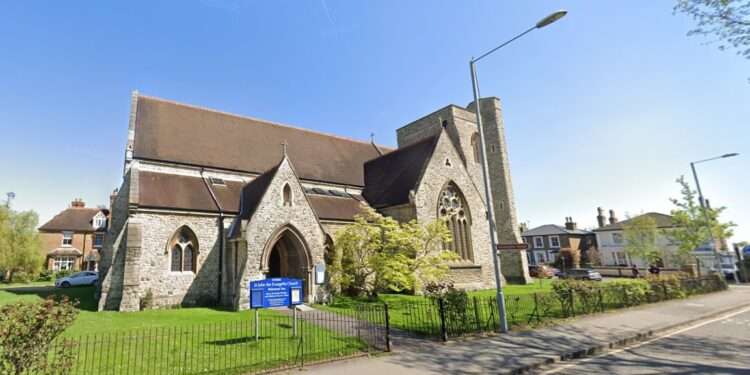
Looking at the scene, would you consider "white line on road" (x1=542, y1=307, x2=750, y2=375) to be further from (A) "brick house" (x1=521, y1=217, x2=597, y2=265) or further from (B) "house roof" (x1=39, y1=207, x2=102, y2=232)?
(B) "house roof" (x1=39, y1=207, x2=102, y2=232)

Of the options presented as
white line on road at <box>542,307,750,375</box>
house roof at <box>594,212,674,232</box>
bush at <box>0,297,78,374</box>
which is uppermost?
house roof at <box>594,212,674,232</box>

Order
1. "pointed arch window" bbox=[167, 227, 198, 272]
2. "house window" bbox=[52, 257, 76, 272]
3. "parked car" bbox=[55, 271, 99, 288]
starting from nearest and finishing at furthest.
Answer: "pointed arch window" bbox=[167, 227, 198, 272], "parked car" bbox=[55, 271, 99, 288], "house window" bbox=[52, 257, 76, 272]

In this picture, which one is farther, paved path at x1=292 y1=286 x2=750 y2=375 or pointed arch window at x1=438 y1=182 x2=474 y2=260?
pointed arch window at x1=438 y1=182 x2=474 y2=260

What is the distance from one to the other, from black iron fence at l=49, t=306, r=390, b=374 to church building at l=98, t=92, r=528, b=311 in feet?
17.2

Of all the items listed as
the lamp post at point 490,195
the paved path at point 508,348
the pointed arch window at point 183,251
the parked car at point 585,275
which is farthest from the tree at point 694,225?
the pointed arch window at point 183,251

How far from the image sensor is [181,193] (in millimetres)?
19234

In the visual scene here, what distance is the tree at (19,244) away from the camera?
31406 mm

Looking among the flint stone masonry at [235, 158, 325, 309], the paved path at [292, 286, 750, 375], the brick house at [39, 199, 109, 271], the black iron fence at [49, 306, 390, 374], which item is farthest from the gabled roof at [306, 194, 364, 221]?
the brick house at [39, 199, 109, 271]

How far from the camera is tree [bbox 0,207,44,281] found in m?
31.4

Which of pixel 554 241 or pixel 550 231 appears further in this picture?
pixel 550 231

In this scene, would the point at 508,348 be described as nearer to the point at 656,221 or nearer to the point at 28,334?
the point at 28,334

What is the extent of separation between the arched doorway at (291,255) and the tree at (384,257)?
1.45 m

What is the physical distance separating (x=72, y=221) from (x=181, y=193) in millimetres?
39062

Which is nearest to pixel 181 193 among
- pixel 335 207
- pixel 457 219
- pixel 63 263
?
pixel 335 207
